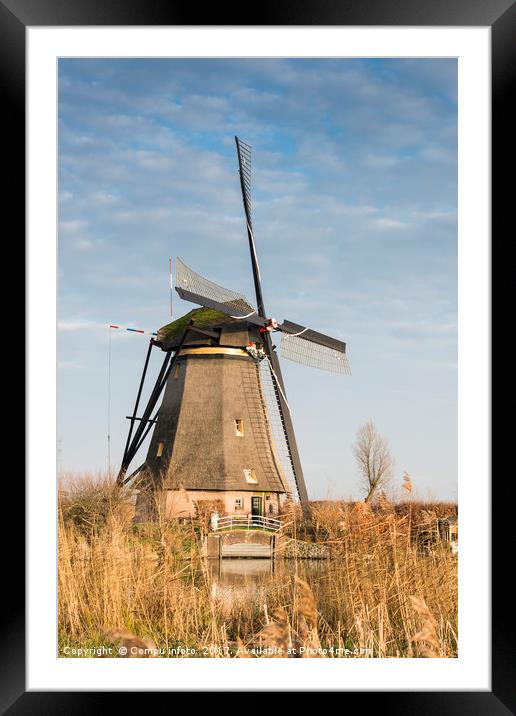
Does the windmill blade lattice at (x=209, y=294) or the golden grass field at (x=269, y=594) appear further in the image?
the windmill blade lattice at (x=209, y=294)

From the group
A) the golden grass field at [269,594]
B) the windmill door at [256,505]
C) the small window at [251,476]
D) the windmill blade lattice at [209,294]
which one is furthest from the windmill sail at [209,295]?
the golden grass field at [269,594]

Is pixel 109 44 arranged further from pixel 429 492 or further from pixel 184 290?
pixel 184 290

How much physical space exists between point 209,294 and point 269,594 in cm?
1097

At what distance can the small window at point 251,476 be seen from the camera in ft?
48.6

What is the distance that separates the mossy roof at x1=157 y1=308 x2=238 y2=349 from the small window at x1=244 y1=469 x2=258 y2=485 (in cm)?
313

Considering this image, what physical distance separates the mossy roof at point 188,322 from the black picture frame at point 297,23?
40.7 ft

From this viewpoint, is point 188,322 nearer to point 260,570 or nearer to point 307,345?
point 307,345

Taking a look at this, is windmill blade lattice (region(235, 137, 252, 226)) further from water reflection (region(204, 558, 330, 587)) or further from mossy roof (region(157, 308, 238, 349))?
water reflection (region(204, 558, 330, 587))

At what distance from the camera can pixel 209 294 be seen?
15.3 meters

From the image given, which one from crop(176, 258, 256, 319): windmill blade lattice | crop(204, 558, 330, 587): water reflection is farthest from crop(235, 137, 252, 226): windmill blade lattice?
crop(204, 558, 330, 587): water reflection

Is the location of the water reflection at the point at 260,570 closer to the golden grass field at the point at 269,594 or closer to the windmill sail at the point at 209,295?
the golden grass field at the point at 269,594

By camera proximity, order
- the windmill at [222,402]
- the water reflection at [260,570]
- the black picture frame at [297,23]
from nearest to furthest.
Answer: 1. the black picture frame at [297,23]
2. the water reflection at [260,570]
3. the windmill at [222,402]

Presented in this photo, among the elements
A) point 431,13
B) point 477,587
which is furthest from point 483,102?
point 477,587

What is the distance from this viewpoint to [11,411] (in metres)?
2.61
